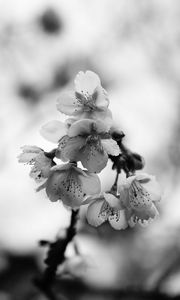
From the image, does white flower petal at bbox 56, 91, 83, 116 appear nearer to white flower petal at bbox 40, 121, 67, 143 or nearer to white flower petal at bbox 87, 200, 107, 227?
white flower petal at bbox 40, 121, 67, 143

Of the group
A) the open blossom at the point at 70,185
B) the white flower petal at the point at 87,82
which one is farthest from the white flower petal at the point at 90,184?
the white flower petal at the point at 87,82

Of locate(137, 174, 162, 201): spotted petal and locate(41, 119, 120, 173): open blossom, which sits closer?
locate(41, 119, 120, 173): open blossom

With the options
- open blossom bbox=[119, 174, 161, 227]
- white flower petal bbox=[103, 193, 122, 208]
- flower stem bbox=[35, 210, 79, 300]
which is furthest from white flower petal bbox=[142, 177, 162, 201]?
flower stem bbox=[35, 210, 79, 300]

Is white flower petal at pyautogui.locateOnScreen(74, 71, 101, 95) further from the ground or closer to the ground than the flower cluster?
further from the ground

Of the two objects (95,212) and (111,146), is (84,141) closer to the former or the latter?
(111,146)

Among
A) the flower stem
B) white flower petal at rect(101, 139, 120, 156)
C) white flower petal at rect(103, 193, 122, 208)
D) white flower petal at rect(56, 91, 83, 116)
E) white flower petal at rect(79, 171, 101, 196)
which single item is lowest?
the flower stem

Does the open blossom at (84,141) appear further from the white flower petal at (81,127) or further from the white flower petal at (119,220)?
the white flower petal at (119,220)

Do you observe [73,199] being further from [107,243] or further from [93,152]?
[107,243]
